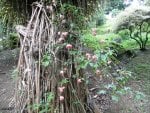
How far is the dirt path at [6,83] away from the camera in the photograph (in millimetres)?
4928

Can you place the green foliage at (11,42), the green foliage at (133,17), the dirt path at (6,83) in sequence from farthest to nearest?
1. the green foliage at (11,42)
2. the green foliage at (133,17)
3. the dirt path at (6,83)

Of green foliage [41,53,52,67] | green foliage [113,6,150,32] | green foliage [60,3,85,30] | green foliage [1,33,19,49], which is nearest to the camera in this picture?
green foliage [41,53,52,67]

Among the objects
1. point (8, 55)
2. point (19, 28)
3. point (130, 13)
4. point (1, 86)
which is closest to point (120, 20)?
point (130, 13)

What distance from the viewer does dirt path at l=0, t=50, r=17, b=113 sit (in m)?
4.93

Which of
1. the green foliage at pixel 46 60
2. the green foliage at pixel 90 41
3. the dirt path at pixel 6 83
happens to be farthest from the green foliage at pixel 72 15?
the dirt path at pixel 6 83

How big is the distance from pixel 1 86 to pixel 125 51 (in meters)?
3.48

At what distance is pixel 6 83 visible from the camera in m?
6.12

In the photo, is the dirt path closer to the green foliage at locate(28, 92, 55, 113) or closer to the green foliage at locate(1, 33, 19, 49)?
the green foliage at locate(28, 92, 55, 113)

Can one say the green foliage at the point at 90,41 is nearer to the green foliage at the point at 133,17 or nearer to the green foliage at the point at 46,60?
the green foliage at the point at 46,60

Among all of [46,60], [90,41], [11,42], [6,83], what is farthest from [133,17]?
[46,60]

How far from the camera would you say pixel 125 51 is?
8.31 meters

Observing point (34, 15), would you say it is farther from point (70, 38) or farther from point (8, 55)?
point (8, 55)

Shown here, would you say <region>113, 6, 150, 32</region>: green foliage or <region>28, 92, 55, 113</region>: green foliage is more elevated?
<region>113, 6, 150, 32</region>: green foliage

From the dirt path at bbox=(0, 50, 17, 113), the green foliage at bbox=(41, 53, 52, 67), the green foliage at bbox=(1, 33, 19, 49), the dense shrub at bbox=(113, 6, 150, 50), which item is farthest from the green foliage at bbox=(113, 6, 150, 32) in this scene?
the green foliage at bbox=(41, 53, 52, 67)
